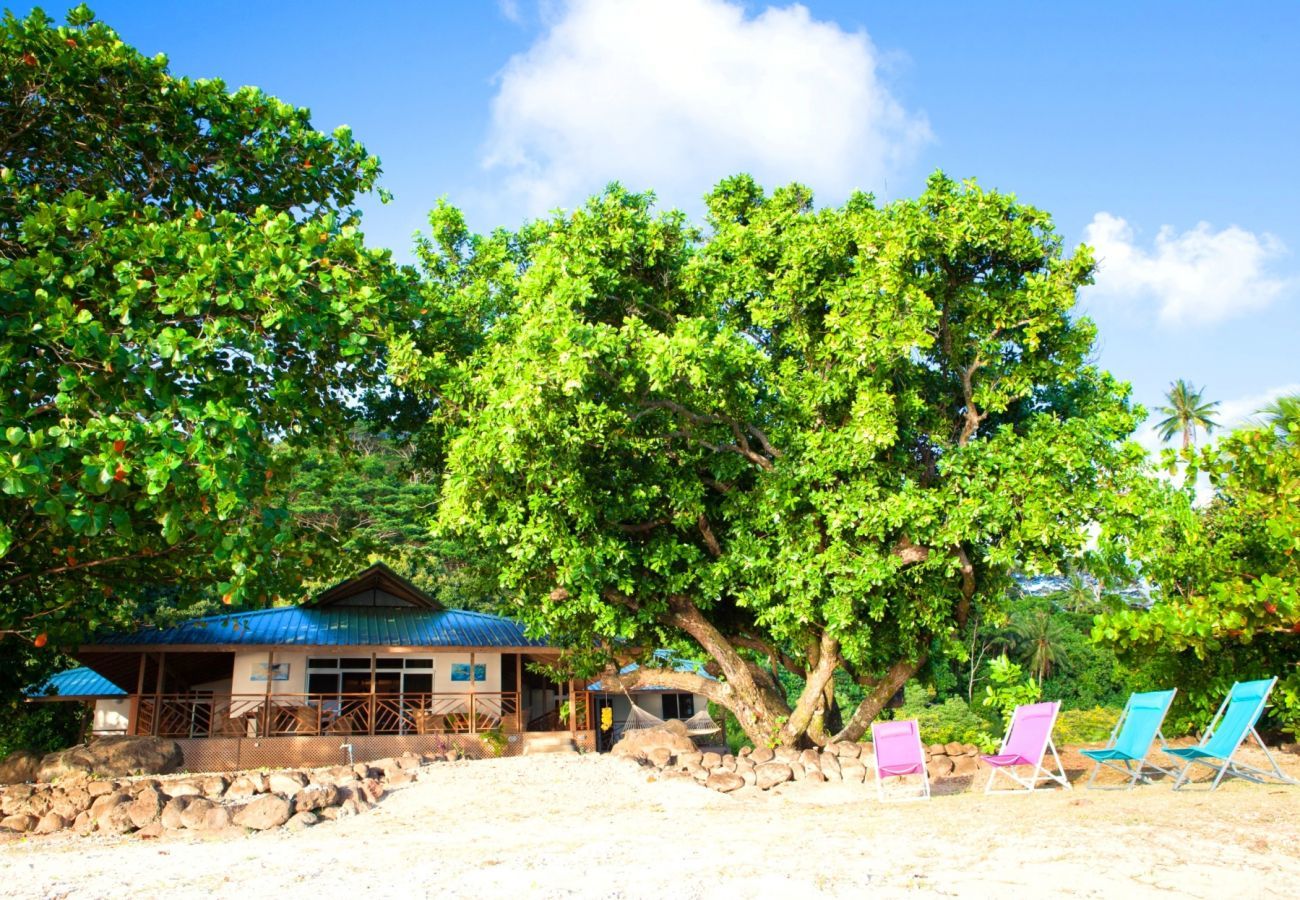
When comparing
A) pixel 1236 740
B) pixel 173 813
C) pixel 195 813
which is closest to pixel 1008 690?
pixel 1236 740

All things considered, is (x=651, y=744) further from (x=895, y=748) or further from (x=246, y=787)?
(x=246, y=787)

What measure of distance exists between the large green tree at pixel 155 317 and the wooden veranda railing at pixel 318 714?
7006 millimetres

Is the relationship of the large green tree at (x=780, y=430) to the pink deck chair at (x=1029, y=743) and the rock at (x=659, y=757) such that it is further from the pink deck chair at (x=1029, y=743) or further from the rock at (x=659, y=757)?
the pink deck chair at (x=1029, y=743)

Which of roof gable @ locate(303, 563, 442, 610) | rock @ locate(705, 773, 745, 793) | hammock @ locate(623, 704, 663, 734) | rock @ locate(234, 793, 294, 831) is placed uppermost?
roof gable @ locate(303, 563, 442, 610)

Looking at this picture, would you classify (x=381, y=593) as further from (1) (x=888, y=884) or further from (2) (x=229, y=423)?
(1) (x=888, y=884)

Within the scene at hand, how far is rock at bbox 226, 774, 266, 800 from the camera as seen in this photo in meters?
10.5

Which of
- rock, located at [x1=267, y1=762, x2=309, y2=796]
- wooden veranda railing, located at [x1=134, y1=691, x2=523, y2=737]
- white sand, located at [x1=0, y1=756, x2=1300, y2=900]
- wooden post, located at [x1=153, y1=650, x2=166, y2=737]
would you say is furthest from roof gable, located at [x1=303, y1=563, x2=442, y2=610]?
white sand, located at [x1=0, y1=756, x2=1300, y2=900]

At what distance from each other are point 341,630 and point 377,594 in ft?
6.35

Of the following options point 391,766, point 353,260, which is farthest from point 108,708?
point 353,260

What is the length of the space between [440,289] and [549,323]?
5.60 metres

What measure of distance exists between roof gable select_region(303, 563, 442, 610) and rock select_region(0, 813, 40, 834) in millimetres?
11815

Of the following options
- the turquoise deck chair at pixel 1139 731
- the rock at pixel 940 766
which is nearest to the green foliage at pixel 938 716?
the rock at pixel 940 766

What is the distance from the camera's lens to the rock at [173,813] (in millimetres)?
8531

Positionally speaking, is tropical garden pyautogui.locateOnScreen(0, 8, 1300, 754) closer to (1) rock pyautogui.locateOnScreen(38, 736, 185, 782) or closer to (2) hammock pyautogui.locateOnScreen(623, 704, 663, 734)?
(1) rock pyautogui.locateOnScreen(38, 736, 185, 782)
